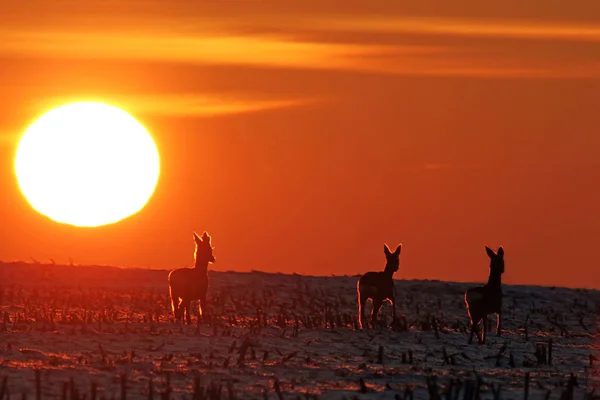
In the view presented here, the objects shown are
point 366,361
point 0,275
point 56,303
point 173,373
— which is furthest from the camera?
point 0,275

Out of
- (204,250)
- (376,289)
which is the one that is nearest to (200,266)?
(204,250)

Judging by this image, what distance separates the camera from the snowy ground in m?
16.4

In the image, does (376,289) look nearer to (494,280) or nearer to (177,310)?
(494,280)

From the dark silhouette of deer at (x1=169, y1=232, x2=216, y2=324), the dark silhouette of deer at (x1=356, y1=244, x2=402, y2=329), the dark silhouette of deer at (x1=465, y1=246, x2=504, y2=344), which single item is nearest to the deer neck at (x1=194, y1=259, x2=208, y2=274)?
the dark silhouette of deer at (x1=169, y1=232, x2=216, y2=324)

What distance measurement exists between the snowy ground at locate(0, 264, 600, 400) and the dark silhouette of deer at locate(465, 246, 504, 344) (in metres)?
0.39

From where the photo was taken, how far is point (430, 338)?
2294cm

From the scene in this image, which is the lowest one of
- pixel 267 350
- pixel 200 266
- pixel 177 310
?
pixel 267 350

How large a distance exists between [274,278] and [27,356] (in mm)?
19662

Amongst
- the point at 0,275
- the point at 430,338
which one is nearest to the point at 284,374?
the point at 430,338

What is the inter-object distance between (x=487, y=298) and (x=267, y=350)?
212 inches

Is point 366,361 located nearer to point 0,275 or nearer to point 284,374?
point 284,374

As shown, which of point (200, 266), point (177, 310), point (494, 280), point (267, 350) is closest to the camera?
point (267, 350)

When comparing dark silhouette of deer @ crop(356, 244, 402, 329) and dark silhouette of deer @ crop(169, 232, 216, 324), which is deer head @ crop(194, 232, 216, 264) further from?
dark silhouette of deer @ crop(356, 244, 402, 329)

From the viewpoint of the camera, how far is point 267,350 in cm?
2009
